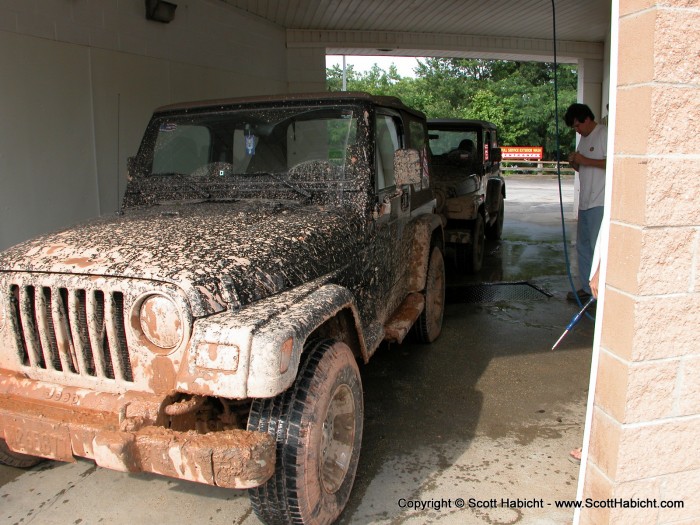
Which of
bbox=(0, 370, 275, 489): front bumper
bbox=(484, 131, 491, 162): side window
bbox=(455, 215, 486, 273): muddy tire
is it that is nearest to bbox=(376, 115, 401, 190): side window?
bbox=(0, 370, 275, 489): front bumper

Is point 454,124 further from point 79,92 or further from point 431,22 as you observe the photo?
point 79,92

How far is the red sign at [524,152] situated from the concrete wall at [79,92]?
23.2 m

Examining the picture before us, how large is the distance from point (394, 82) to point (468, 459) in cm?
3968

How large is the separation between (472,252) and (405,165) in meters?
4.26

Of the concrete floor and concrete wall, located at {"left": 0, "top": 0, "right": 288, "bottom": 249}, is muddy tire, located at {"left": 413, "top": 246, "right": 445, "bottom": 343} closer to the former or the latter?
the concrete floor

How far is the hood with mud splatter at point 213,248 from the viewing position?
2.28 metres

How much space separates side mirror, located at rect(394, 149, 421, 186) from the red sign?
85.2 ft

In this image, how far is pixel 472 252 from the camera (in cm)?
764

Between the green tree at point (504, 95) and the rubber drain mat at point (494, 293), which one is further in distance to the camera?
the green tree at point (504, 95)

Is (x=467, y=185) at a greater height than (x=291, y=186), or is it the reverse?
(x=291, y=186)

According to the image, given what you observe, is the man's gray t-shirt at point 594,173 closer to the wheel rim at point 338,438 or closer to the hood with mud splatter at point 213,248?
the hood with mud splatter at point 213,248

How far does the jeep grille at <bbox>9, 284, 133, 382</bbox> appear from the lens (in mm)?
2268

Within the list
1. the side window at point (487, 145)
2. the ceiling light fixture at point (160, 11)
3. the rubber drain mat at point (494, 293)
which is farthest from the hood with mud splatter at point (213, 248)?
the side window at point (487, 145)

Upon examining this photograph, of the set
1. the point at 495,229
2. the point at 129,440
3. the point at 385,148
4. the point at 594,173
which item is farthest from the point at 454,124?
the point at 129,440
